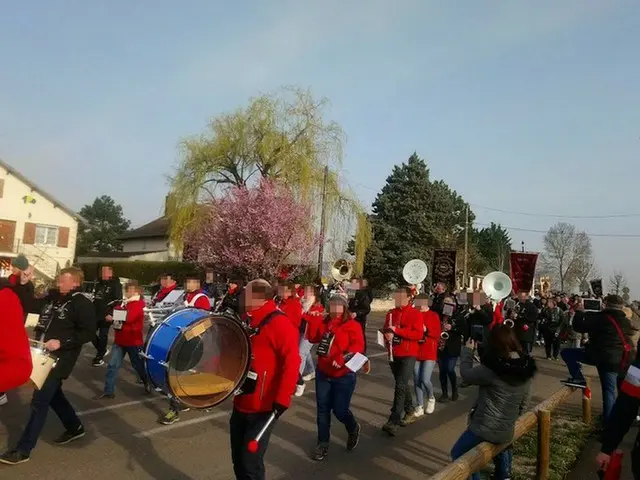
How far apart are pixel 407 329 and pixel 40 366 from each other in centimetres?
412

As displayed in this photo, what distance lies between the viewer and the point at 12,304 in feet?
11.8

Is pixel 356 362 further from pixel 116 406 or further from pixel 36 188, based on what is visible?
pixel 36 188

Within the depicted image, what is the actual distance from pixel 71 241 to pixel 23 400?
38.1 m

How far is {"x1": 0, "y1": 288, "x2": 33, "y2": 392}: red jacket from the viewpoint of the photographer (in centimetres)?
347

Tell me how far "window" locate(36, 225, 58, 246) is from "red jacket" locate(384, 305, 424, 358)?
3979 centimetres

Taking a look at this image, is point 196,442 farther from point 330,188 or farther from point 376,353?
point 330,188

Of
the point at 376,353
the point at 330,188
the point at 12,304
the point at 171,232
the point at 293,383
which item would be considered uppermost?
the point at 330,188

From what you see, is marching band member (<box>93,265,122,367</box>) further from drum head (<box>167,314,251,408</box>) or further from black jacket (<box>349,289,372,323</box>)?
drum head (<box>167,314,251,408</box>)

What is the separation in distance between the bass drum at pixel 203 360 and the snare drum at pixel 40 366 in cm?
147

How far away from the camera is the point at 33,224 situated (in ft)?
132

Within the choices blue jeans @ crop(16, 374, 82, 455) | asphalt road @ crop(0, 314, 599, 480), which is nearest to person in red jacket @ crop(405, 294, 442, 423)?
asphalt road @ crop(0, 314, 599, 480)

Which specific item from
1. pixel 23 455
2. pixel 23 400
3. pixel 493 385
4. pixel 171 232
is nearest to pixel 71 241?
pixel 171 232

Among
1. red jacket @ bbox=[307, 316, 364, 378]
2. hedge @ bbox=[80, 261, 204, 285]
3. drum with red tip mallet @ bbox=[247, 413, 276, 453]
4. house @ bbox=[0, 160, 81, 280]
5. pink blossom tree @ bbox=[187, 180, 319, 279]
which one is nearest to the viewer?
drum with red tip mallet @ bbox=[247, 413, 276, 453]

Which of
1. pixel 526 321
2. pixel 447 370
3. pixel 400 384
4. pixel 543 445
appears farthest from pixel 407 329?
pixel 526 321
